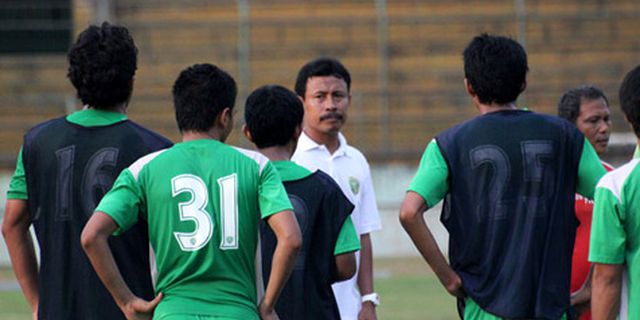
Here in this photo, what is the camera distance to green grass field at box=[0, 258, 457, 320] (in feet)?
38.8

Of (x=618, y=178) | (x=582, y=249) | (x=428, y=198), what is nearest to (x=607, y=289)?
(x=618, y=178)

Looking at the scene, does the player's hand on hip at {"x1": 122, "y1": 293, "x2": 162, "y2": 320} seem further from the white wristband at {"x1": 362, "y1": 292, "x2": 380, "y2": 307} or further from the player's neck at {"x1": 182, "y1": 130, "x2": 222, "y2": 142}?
the white wristband at {"x1": 362, "y1": 292, "x2": 380, "y2": 307}

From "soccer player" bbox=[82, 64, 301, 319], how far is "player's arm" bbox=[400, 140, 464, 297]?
0.69m

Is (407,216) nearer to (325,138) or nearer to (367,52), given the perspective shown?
(325,138)

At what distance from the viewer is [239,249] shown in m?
4.38

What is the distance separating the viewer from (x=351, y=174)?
650 centimetres

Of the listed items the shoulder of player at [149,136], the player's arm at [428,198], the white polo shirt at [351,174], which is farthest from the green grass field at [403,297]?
the shoulder of player at [149,136]

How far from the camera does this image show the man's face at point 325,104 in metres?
6.35

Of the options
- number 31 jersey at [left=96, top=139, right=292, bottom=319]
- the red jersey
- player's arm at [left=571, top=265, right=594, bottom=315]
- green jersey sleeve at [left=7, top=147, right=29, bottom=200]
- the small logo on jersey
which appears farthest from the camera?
the small logo on jersey

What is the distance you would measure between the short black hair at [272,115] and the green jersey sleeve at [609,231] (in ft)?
4.58

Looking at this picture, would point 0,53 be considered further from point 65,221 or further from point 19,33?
point 65,221

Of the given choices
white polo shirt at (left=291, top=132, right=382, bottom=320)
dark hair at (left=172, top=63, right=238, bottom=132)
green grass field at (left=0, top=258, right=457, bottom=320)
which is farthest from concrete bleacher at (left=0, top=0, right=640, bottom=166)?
dark hair at (left=172, top=63, right=238, bottom=132)

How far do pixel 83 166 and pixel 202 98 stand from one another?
1.96 feet

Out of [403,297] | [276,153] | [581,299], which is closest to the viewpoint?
[276,153]
